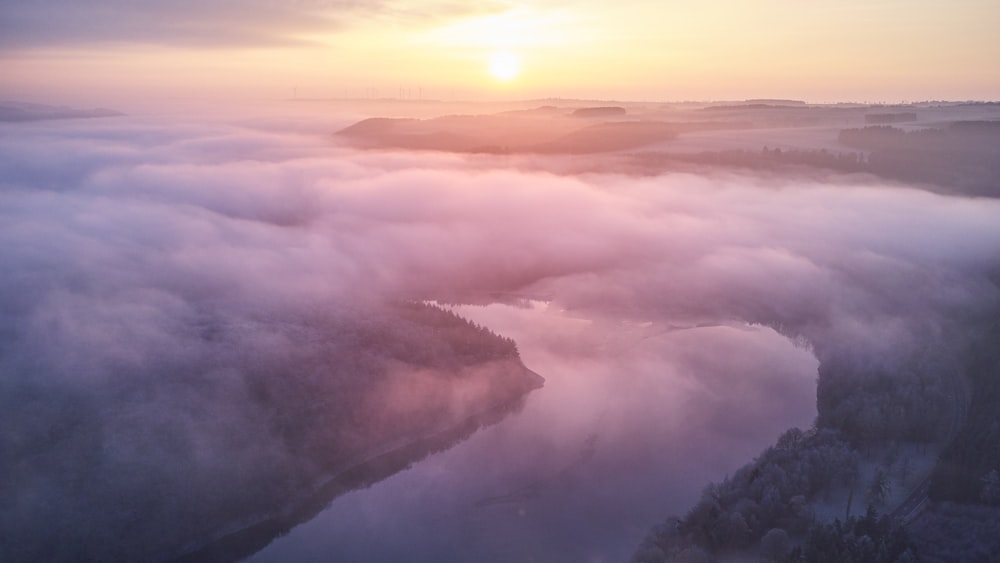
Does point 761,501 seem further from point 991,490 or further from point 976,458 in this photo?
point 976,458

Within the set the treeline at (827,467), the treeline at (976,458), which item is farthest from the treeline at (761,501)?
the treeline at (976,458)

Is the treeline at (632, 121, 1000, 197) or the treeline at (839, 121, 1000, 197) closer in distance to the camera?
the treeline at (839, 121, 1000, 197)

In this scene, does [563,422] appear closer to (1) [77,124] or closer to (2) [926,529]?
(2) [926,529]

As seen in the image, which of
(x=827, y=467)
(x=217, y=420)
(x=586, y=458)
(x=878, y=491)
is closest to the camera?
(x=878, y=491)

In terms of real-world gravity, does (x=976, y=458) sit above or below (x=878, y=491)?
above

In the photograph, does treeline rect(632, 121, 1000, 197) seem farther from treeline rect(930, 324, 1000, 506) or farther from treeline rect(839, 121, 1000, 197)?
treeline rect(930, 324, 1000, 506)

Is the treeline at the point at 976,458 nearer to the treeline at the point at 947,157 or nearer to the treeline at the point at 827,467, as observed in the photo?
the treeline at the point at 827,467

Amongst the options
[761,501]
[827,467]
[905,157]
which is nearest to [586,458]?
[761,501]

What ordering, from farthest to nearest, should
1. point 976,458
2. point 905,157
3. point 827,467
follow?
point 905,157
point 827,467
point 976,458

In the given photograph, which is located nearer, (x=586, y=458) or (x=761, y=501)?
(x=761, y=501)

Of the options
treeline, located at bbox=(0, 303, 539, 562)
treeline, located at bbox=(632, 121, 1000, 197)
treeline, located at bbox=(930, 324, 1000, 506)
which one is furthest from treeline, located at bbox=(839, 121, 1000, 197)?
treeline, located at bbox=(0, 303, 539, 562)
